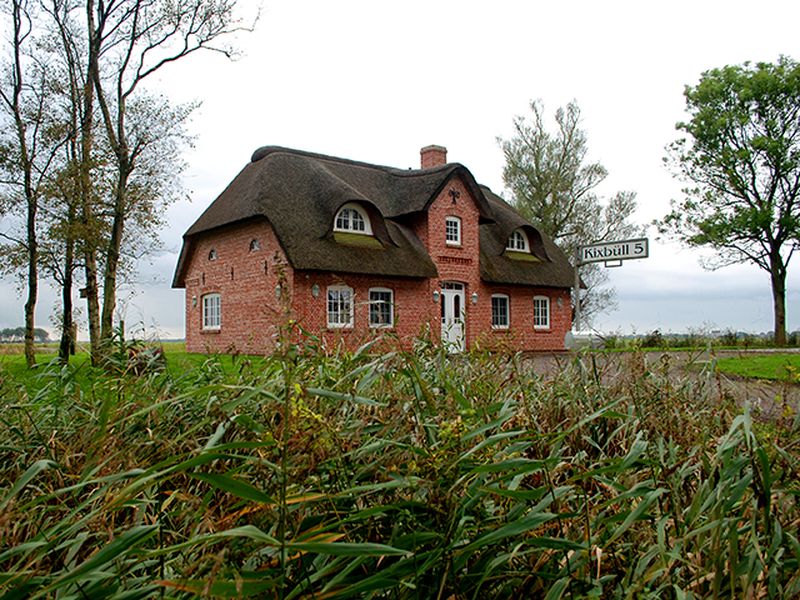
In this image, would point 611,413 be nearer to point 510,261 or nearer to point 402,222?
point 402,222

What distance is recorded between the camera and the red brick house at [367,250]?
19.2m

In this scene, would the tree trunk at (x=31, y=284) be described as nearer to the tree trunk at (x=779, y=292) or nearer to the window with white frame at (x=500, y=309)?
the window with white frame at (x=500, y=309)

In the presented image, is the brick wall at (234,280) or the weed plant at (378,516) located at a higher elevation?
the brick wall at (234,280)

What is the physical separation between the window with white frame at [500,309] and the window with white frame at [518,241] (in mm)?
2270

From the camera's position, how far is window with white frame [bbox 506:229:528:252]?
85.7 feet

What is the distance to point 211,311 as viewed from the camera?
22672 mm

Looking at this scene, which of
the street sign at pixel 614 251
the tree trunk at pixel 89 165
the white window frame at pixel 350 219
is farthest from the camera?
the white window frame at pixel 350 219

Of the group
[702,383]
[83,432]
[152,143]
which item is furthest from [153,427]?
[152,143]

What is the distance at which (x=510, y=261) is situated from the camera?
25.4 meters

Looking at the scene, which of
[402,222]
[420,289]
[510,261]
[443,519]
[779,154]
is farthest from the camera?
[779,154]

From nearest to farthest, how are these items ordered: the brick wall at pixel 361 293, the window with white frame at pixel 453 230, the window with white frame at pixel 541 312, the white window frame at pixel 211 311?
the brick wall at pixel 361 293, the white window frame at pixel 211 311, the window with white frame at pixel 453 230, the window with white frame at pixel 541 312

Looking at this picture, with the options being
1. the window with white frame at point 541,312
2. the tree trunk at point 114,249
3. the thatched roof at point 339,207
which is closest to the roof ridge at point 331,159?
the thatched roof at point 339,207

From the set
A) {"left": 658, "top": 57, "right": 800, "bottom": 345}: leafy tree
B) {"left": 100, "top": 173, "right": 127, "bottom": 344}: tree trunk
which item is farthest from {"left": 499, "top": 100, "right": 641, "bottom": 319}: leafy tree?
{"left": 100, "top": 173, "right": 127, "bottom": 344}: tree trunk

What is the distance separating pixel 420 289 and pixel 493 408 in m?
19.5
